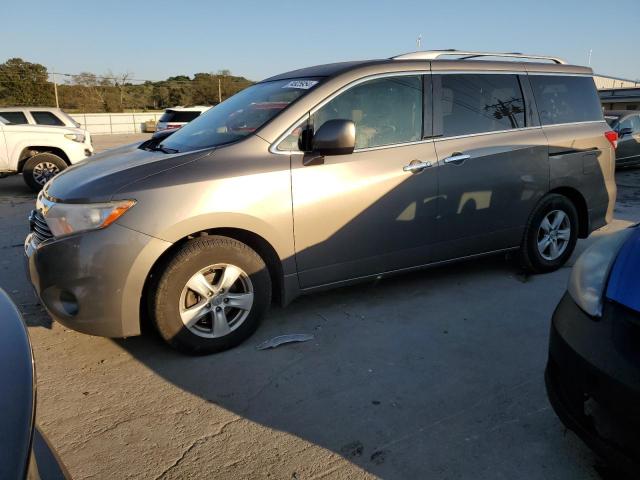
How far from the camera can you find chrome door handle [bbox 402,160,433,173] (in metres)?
3.68

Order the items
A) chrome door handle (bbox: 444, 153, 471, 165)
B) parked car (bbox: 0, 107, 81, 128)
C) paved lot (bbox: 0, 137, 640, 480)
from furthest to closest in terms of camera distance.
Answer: parked car (bbox: 0, 107, 81, 128)
chrome door handle (bbox: 444, 153, 471, 165)
paved lot (bbox: 0, 137, 640, 480)

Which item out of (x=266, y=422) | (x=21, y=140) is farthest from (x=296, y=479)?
(x=21, y=140)

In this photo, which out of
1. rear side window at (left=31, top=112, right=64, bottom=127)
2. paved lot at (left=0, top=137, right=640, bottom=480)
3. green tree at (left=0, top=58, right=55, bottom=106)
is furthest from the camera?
green tree at (left=0, top=58, right=55, bottom=106)

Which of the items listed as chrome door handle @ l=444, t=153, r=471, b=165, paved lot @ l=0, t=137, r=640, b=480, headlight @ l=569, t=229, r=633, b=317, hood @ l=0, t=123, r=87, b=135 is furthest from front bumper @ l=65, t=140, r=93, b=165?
headlight @ l=569, t=229, r=633, b=317

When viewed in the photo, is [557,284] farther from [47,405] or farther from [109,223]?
[47,405]

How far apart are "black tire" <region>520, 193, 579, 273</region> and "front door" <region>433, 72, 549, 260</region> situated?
4.5 inches

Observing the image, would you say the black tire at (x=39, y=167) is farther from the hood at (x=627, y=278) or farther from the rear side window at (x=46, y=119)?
the hood at (x=627, y=278)

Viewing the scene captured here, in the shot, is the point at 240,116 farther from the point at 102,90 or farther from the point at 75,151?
the point at 102,90

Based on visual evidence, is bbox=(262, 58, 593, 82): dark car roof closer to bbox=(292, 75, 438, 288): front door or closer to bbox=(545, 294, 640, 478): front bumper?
bbox=(292, 75, 438, 288): front door

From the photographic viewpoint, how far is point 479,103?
4160mm

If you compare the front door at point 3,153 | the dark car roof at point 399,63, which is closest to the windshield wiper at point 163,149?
the dark car roof at point 399,63

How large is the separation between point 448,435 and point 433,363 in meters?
0.71

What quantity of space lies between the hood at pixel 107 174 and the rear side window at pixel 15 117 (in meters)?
7.89

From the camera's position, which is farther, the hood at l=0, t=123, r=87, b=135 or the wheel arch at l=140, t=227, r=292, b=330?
the hood at l=0, t=123, r=87, b=135
